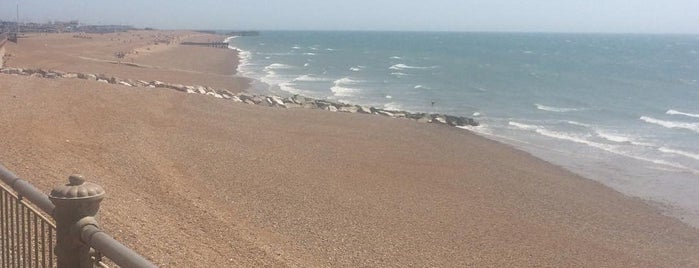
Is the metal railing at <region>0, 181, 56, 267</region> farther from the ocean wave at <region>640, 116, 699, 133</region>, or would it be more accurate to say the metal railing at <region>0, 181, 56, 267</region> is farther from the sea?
the ocean wave at <region>640, 116, 699, 133</region>

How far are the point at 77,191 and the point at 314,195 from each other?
1172cm

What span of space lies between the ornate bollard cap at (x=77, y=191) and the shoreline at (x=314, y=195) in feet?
19.0

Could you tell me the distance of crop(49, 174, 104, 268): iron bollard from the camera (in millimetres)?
3611

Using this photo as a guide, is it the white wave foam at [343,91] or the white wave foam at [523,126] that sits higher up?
the white wave foam at [343,91]

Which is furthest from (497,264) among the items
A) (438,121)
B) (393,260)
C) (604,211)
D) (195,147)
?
(438,121)

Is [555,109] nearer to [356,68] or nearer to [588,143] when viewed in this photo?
[588,143]

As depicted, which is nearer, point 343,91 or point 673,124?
point 673,124

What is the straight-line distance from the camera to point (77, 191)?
142 inches

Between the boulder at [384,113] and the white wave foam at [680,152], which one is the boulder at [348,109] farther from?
the white wave foam at [680,152]

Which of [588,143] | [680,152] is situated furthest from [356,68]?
[680,152]

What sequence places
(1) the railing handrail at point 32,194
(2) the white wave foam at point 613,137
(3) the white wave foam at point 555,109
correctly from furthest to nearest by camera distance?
(3) the white wave foam at point 555,109 → (2) the white wave foam at point 613,137 → (1) the railing handrail at point 32,194

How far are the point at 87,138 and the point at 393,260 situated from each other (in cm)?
923

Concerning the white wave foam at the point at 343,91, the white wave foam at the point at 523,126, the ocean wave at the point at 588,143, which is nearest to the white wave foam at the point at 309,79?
the white wave foam at the point at 343,91

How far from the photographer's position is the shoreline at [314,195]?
1157 centimetres
